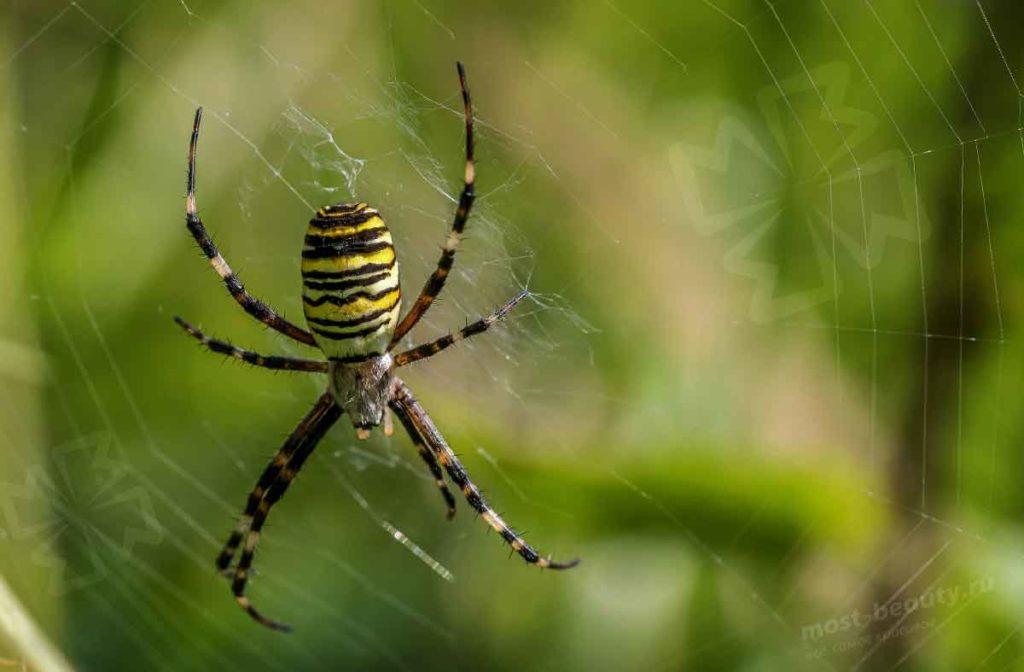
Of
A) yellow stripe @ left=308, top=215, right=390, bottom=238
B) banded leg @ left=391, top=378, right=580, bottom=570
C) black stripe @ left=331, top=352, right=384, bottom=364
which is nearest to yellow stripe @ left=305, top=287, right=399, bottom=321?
yellow stripe @ left=308, top=215, right=390, bottom=238

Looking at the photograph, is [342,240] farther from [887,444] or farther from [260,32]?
[887,444]

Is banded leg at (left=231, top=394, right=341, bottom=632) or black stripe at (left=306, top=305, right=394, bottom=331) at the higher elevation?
black stripe at (left=306, top=305, right=394, bottom=331)

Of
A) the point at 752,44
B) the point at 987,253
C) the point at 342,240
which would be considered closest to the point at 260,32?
the point at 342,240

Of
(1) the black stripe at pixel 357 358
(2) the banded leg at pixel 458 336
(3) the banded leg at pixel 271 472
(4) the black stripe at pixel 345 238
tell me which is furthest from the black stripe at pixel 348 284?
(3) the banded leg at pixel 271 472

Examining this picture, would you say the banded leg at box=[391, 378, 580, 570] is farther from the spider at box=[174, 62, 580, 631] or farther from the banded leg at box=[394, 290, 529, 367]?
the banded leg at box=[394, 290, 529, 367]

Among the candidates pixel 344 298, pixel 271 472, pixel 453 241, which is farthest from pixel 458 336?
pixel 271 472

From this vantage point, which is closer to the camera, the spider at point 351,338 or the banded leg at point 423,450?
the spider at point 351,338

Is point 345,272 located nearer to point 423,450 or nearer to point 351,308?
point 351,308

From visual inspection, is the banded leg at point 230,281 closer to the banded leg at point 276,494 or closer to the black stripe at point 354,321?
the black stripe at point 354,321
